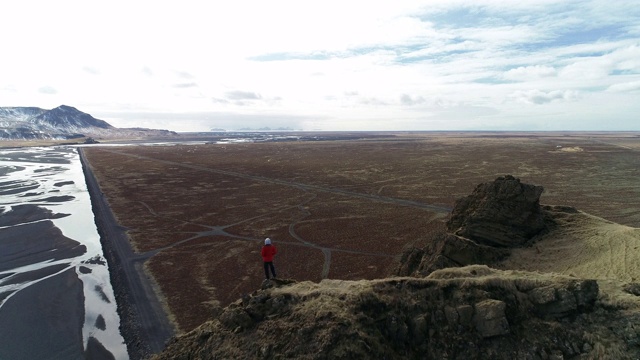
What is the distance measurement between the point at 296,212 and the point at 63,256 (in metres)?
21.7

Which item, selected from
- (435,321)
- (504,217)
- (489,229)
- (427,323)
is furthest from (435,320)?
(504,217)

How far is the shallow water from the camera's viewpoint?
18.4m

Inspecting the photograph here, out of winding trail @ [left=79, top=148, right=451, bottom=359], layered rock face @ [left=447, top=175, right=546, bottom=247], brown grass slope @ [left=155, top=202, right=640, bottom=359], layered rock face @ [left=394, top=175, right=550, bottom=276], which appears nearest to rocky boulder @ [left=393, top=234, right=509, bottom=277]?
layered rock face @ [left=394, top=175, right=550, bottom=276]

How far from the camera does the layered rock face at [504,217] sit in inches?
662

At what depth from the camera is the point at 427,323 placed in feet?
30.6

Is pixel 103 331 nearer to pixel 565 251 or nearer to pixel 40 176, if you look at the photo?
pixel 565 251

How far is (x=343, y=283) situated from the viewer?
1122 cm

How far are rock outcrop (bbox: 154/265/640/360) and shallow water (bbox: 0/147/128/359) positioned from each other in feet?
31.8

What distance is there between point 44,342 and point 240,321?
13121 millimetres

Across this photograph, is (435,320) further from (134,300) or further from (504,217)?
(134,300)

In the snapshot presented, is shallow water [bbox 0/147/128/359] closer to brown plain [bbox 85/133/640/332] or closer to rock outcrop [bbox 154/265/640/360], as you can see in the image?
brown plain [bbox 85/133/640/332]

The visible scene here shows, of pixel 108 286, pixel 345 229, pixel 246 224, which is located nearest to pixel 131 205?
pixel 246 224

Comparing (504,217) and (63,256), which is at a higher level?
(504,217)

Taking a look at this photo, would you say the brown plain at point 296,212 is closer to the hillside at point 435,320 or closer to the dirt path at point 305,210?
the dirt path at point 305,210
